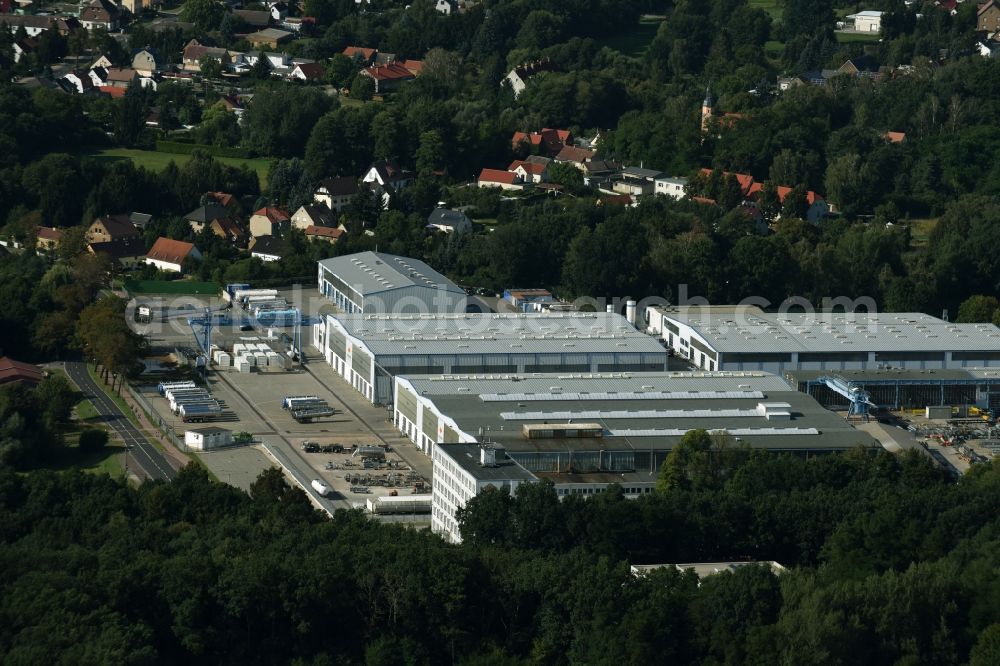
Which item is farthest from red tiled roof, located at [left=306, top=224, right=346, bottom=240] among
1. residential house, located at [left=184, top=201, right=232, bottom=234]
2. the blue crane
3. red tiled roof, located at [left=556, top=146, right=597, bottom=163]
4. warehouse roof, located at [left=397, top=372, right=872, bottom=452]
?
the blue crane

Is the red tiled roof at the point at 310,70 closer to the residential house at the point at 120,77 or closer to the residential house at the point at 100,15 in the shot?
the residential house at the point at 120,77

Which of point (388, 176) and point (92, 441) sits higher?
point (388, 176)

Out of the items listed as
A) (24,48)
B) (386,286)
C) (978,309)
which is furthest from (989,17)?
(386,286)

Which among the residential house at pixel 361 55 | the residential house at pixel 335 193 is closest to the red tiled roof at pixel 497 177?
the residential house at pixel 335 193

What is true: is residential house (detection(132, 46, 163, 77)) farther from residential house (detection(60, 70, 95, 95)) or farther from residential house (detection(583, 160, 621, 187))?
residential house (detection(583, 160, 621, 187))

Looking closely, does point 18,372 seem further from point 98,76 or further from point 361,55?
point 361,55

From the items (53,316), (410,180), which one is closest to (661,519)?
(53,316)
